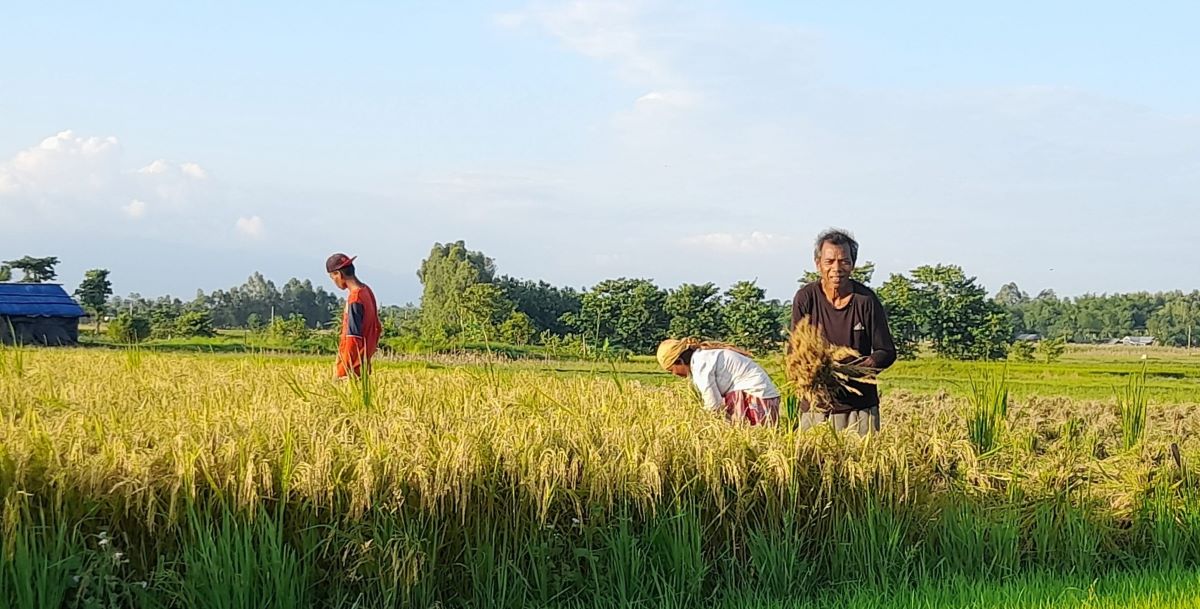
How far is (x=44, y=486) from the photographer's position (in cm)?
406

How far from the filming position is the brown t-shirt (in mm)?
6363

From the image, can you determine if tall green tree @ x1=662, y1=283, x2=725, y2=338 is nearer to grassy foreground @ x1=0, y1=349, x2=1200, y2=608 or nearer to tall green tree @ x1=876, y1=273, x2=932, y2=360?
tall green tree @ x1=876, y1=273, x2=932, y2=360

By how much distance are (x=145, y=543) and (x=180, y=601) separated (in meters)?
0.29

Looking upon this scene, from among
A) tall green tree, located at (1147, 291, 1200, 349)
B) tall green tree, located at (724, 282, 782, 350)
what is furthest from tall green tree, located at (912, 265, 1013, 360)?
tall green tree, located at (1147, 291, 1200, 349)

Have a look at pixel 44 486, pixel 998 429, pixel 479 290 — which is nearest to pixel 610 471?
pixel 44 486

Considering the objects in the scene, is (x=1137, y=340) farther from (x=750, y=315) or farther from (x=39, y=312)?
(x=39, y=312)

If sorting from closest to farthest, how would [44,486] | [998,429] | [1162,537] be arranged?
1. [44,486]
2. [1162,537]
3. [998,429]

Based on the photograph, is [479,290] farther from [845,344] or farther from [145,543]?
[145,543]

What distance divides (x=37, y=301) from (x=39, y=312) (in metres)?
1.32

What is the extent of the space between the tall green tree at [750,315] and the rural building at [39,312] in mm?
21594

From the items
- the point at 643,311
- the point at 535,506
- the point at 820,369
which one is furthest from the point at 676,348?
the point at 643,311

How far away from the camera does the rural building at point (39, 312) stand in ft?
118

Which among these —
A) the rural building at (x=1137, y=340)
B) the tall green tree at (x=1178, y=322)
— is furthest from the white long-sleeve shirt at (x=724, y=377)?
the rural building at (x=1137, y=340)

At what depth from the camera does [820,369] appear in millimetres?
6238
